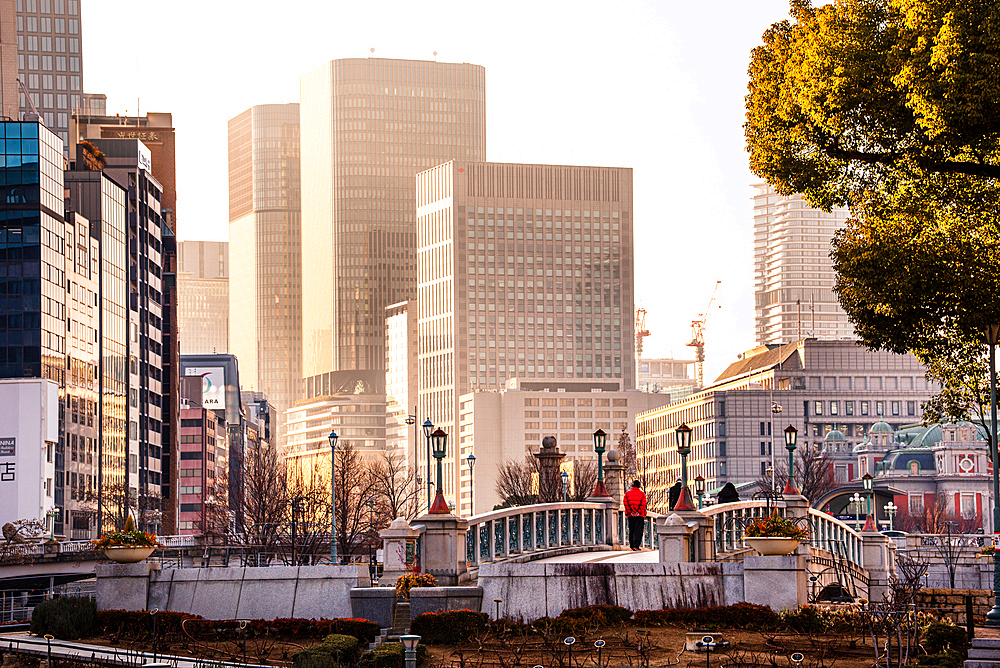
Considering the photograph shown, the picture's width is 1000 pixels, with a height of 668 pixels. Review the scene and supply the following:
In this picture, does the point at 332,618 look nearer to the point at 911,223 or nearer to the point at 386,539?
the point at 386,539

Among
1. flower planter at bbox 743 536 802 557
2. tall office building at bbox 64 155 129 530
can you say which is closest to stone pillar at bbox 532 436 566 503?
flower planter at bbox 743 536 802 557

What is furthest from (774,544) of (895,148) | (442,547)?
(895,148)

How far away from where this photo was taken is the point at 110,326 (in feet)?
474

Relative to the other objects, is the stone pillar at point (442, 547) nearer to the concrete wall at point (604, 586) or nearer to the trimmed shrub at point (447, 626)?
the concrete wall at point (604, 586)

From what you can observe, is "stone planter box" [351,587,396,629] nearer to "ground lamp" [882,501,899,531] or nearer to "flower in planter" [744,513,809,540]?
"flower in planter" [744,513,809,540]

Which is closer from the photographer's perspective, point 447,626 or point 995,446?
point 447,626

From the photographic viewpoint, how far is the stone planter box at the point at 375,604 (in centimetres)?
3362

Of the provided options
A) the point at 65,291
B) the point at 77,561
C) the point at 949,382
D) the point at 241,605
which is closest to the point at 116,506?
the point at 65,291

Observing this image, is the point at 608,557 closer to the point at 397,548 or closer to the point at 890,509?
the point at 397,548

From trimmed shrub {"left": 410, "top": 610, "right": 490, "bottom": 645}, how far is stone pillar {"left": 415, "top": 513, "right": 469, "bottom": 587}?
16.6 feet

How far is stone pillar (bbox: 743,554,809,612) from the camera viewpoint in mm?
32562

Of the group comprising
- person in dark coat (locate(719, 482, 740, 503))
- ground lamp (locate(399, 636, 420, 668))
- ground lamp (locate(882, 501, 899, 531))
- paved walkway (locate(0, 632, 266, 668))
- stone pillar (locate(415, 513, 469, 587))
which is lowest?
ground lamp (locate(882, 501, 899, 531))

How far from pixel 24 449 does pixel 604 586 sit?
9700 cm

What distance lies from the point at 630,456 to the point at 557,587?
14605cm
